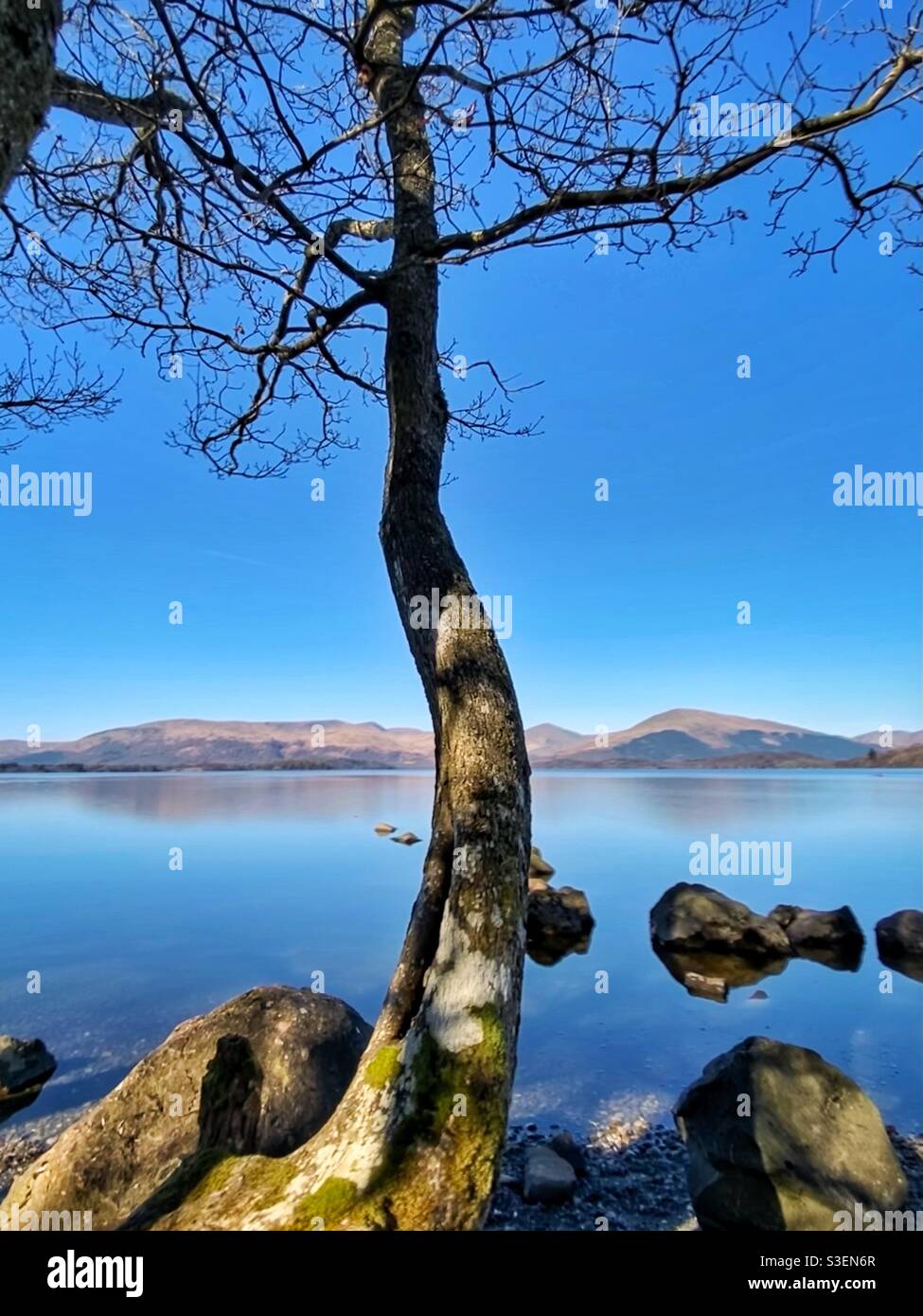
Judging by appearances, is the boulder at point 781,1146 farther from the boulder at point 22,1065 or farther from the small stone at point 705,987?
the boulder at point 22,1065

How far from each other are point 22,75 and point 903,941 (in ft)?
42.8

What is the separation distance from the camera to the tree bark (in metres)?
1.73

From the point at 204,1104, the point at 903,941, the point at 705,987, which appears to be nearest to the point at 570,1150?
the point at 204,1104

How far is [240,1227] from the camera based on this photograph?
185 cm

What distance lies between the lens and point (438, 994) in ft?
6.95

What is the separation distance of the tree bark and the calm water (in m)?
6.52

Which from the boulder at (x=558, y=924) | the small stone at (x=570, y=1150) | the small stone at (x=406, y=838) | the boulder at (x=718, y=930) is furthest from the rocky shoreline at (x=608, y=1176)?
the small stone at (x=406, y=838)

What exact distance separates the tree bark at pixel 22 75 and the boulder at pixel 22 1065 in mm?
6967

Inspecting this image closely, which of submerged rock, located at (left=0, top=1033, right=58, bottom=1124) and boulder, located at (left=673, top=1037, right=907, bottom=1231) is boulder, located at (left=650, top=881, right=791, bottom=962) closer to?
boulder, located at (left=673, top=1037, right=907, bottom=1231)

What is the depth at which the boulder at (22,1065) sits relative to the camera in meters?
5.80

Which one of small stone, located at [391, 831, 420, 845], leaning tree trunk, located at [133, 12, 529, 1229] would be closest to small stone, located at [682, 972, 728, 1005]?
leaning tree trunk, located at [133, 12, 529, 1229]
